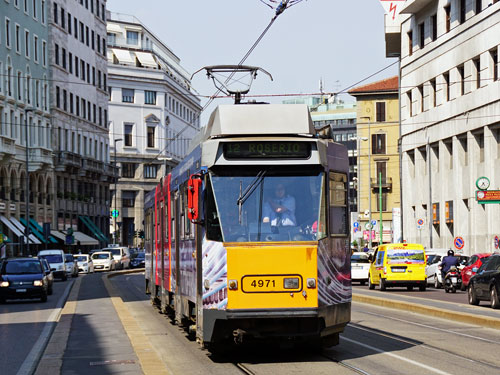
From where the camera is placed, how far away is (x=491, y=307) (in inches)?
1192

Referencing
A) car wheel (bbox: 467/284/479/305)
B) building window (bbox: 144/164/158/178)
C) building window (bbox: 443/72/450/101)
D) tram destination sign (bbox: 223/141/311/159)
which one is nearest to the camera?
tram destination sign (bbox: 223/141/311/159)

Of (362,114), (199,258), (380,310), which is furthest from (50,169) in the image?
(199,258)

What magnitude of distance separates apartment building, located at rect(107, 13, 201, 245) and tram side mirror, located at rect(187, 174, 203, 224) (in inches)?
4279

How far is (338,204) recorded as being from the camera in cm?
1598

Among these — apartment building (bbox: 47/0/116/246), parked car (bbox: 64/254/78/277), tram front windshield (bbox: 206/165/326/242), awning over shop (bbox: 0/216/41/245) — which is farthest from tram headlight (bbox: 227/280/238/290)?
apartment building (bbox: 47/0/116/246)

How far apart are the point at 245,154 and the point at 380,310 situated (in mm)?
14989

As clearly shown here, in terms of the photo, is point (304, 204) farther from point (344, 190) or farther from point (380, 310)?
point (380, 310)

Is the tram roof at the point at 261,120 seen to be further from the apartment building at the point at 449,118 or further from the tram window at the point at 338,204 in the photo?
the apartment building at the point at 449,118

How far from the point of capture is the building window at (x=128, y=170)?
417ft

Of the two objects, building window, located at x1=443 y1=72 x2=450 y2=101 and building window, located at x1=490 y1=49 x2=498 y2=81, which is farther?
building window, located at x1=443 y1=72 x2=450 y2=101

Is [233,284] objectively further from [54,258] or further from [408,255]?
[54,258]

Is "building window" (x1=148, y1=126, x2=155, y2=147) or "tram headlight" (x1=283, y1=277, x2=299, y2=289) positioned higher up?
"building window" (x1=148, y1=126, x2=155, y2=147)

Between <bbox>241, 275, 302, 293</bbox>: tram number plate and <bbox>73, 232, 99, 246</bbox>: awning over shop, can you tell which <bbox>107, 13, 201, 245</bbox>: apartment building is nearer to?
<bbox>73, 232, 99, 246</bbox>: awning over shop

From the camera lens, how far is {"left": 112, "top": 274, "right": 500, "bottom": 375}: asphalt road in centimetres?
1455
